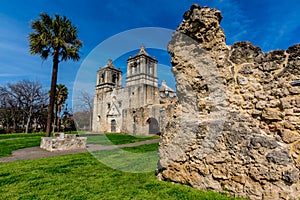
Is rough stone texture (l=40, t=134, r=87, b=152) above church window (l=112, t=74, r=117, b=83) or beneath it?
beneath

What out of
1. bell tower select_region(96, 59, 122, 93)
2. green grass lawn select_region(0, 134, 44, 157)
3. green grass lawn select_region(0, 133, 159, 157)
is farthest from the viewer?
bell tower select_region(96, 59, 122, 93)

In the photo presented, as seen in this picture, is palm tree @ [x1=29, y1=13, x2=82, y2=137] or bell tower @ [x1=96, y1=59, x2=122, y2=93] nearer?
palm tree @ [x1=29, y1=13, x2=82, y2=137]

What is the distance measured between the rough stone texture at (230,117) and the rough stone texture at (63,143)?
28.0 feet

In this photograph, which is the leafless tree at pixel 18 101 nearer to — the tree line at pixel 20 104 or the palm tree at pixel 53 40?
the tree line at pixel 20 104

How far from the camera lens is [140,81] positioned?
33.8 meters

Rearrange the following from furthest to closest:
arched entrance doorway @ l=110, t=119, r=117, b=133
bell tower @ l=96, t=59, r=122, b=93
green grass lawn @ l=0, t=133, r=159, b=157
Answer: bell tower @ l=96, t=59, r=122, b=93 < arched entrance doorway @ l=110, t=119, r=117, b=133 < green grass lawn @ l=0, t=133, r=159, b=157

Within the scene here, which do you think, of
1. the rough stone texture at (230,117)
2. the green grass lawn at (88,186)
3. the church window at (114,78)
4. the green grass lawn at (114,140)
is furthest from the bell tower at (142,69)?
the rough stone texture at (230,117)

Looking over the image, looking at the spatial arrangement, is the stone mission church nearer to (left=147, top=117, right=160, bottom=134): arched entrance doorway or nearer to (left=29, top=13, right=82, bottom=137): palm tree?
(left=147, top=117, right=160, bottom=134): arched entrance doorway

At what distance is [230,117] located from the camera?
12.1ft

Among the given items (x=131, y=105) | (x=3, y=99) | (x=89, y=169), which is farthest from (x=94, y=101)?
(x=89, y=169)

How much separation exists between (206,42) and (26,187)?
17.2 ft

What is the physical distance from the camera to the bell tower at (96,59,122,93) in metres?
40.0

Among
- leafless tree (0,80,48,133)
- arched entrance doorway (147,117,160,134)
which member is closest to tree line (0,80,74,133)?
leafless tree (0,80,48,133)

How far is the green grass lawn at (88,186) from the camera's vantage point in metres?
3.58
